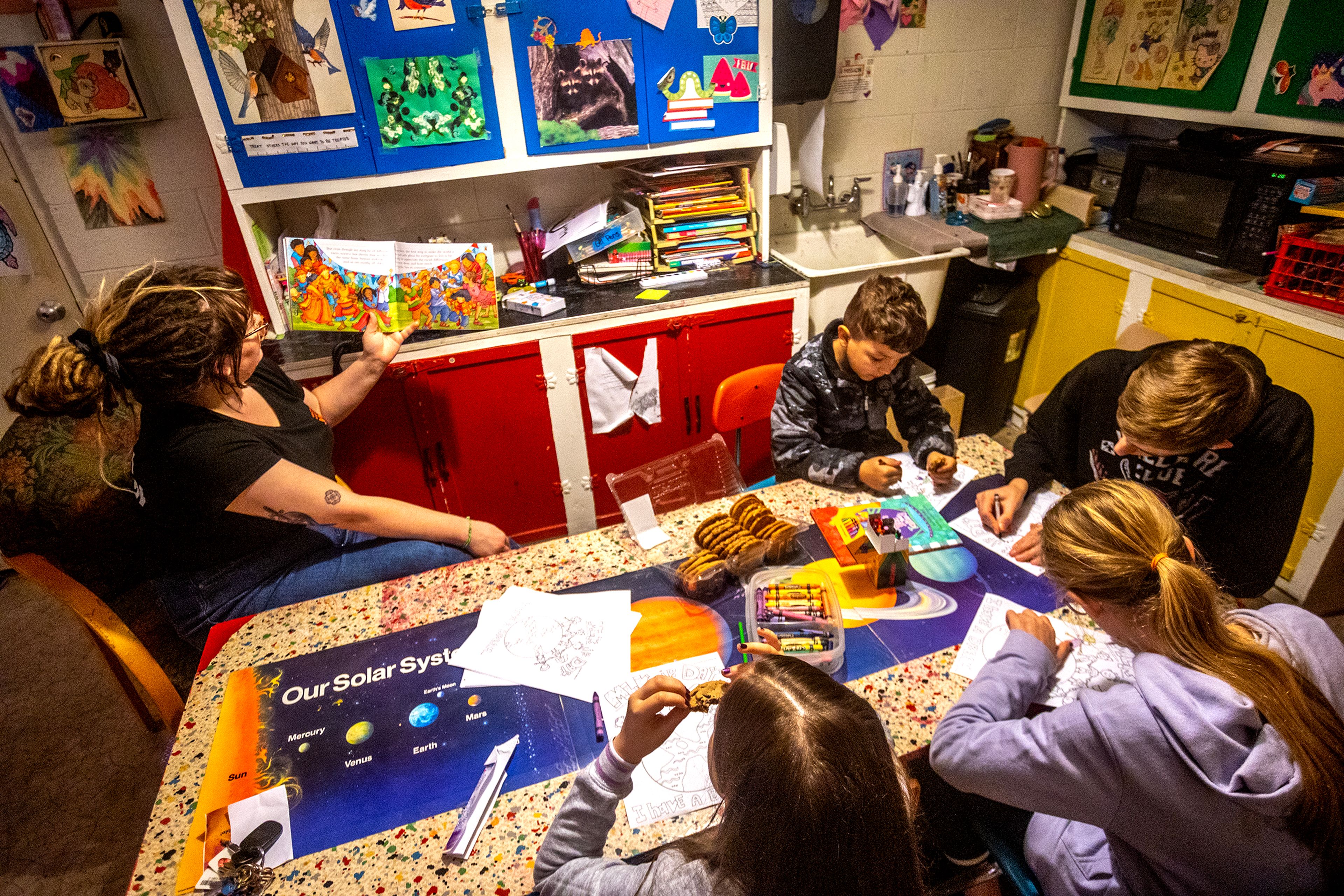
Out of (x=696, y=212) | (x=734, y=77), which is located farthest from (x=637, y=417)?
(x=734, y=77)

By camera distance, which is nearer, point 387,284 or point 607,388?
point 387,284

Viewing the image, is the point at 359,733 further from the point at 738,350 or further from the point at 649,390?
the point at 738,350

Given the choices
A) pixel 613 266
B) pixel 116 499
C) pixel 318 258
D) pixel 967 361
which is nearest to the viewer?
pixel 116 499

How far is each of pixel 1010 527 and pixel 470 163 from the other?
6.54ft

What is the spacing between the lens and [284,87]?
214cm

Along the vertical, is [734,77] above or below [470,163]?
above

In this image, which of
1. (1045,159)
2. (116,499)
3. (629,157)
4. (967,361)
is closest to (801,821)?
(116,499)

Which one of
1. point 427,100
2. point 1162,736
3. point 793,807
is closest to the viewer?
point 793,807

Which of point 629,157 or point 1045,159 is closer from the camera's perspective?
point 629,157

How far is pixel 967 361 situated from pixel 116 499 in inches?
124

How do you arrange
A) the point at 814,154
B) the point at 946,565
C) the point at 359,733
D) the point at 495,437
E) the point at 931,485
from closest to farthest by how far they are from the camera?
the point at 359,733 → the point at 946,565 → the point at 931,485 → the point at 495,437 → the point at 814,154

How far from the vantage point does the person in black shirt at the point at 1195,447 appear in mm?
1339

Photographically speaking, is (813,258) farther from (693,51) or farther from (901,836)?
(901,836)

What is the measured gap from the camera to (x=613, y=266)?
2.71 m
